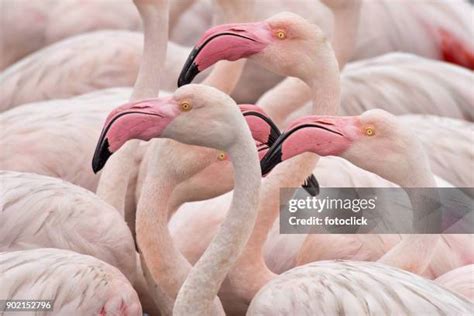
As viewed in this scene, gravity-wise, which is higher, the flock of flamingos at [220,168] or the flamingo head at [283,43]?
the flamingo head at [283,43]

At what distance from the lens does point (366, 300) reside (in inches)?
184

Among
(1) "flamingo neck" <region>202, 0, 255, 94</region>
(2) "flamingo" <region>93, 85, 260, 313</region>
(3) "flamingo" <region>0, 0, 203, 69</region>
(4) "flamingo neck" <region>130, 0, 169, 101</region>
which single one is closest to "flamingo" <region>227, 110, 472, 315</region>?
(2) "flamingo" <region>93, 85, 260, 313</region>

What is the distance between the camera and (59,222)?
5.25 meters

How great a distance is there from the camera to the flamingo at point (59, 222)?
17.1 feet

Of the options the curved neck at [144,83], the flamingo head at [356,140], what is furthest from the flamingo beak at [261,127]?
the curved neck at [144,83]

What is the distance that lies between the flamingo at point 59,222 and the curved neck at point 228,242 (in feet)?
1.63

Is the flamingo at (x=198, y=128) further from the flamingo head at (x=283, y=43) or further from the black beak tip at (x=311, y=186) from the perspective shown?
the black beak tip at (x=311, y=186)

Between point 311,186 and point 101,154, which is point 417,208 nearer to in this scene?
point 311,186

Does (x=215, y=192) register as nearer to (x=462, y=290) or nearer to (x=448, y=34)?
(x=462, y=290)

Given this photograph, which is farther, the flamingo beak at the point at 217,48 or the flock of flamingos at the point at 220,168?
the flamingo beak at the point at 217,48

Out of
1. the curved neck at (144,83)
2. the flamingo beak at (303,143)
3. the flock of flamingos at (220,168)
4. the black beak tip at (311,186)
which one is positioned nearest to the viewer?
the flock of flamingos at (220,168)

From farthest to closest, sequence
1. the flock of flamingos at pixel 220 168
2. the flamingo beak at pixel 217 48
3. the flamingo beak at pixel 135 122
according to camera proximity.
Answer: the flamingo beak at pixel 217 48
the flock of flamingos at pixel 220 168
the flamingo beak at pixel 135 122

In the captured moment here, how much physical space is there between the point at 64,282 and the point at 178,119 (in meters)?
0.66

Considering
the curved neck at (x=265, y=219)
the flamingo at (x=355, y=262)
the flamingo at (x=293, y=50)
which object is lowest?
the curved neck at (x=265, y=219)
